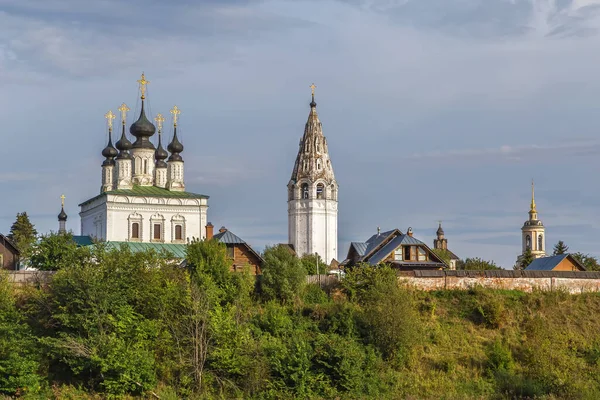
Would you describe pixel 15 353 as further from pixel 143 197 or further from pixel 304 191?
pixel 304 191

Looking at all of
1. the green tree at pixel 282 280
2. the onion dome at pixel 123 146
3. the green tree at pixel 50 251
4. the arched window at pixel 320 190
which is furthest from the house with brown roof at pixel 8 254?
the arched window at pixel 320 190

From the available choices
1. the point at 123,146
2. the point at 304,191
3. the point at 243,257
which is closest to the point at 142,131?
the point at 123,146

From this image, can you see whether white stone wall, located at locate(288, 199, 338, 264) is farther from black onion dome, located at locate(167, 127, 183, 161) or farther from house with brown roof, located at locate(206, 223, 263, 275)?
house with brown roof, located at locate(206, 223, 263, 275)

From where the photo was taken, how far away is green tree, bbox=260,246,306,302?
123 feet

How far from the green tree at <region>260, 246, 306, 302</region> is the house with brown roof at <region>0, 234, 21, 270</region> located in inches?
522

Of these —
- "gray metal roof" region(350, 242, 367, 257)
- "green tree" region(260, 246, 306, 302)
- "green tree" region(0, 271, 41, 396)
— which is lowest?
"green tree" region(0, 271, 41, 396)

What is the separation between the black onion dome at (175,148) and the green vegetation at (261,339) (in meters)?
25.5

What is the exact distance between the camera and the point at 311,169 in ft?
259

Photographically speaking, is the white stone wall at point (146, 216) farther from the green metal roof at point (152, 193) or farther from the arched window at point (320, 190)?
the arched window at point (320, 190)

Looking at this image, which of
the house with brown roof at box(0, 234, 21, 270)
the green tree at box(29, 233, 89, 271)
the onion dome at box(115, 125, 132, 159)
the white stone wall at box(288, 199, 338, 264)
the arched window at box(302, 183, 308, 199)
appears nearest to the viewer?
the green tree at box(29, 233, 89, 271)

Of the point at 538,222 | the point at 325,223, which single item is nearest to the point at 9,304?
the point at 325,223

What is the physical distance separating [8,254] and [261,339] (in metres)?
16.8

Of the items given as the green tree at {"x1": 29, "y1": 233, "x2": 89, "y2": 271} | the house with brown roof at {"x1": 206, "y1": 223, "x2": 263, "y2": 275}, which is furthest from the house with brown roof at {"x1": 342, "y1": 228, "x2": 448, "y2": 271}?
the green tree at {"x1": 29, "y1": 233, "x2": 89, "y2": 271}

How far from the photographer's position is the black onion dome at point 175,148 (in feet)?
207
